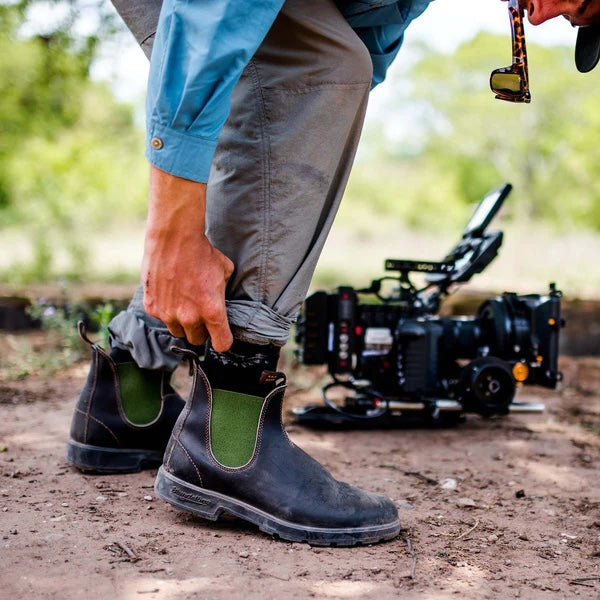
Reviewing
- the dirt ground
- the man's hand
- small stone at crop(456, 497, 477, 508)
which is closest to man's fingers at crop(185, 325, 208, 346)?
the man's hand

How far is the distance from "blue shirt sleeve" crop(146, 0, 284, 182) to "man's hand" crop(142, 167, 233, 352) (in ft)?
0.14

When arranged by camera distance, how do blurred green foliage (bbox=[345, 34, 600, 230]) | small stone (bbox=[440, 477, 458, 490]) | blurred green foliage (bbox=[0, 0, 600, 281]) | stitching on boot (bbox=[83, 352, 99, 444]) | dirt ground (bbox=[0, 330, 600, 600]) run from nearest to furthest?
dirt ground (bbox=[0, 330, 600, 600]) → stitching on boot (bbox=[83, 352, 99, 444]) → small stone (bbox=[440, 477, 458, 490]) → blurred green foliage (bbox=[0, 0, 600, 281]) → blurred green foliage (bbox=[345, 34, 600, 230])

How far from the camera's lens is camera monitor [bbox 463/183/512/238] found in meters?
2.98

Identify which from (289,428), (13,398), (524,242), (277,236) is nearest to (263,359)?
(277,236)

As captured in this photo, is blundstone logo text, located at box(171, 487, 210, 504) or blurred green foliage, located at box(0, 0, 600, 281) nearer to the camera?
blundstone logo text, located at box(171, 487, 210, 504)

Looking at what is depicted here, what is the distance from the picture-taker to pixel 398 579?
142cm

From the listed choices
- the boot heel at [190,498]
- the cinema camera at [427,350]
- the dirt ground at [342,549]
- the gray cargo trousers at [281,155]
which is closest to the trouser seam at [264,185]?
the gray cargo trousers at [281,155]

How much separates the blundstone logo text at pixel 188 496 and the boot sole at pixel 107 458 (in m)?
0.39

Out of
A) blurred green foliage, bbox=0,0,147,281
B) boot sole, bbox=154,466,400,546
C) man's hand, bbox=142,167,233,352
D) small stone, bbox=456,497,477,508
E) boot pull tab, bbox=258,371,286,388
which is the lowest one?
small stone, bbox=456,497,477,508

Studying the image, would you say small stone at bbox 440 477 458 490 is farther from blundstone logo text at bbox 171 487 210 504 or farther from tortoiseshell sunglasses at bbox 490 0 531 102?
tortoiseshell sunglasses at bbox 490 0 531 102

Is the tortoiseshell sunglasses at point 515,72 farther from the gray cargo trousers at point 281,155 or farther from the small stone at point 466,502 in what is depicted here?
the small stone at point 466,502

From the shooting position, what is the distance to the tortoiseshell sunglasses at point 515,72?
183 cm

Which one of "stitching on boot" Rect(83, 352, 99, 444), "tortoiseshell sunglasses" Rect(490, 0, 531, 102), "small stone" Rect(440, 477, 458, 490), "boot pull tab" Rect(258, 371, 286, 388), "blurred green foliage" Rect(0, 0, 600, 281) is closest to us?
"boot pull tab" Rect(258, 371, 286, 388)

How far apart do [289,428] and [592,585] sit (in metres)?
1.42
